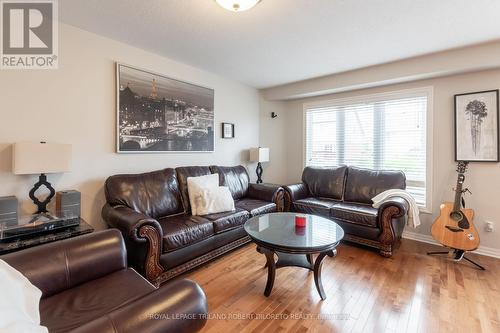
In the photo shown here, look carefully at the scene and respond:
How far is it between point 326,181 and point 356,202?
560 millimetres

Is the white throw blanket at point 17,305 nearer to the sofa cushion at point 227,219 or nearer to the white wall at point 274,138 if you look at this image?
the sofa cushion at point 227,219

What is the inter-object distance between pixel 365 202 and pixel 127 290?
3.20 m

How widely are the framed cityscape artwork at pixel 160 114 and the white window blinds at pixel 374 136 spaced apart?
2051mm

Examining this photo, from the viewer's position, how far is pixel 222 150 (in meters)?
3.99

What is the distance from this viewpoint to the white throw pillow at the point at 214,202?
2.80m

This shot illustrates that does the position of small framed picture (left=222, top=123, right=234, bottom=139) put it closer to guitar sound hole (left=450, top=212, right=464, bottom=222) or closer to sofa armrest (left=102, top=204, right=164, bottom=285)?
sofa armrest (left=102, top=204, right=164, bottom=285)

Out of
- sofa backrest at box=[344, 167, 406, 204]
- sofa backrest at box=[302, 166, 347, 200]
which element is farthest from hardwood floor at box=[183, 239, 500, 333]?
sofa backrest at box=[302, 166, 347, 200]

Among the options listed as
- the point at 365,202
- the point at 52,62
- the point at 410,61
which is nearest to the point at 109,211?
the point at 52,62

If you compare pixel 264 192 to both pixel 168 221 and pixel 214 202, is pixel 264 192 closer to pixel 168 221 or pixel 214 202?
pixel 214 202

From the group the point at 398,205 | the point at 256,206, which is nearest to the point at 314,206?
the point at 256,206

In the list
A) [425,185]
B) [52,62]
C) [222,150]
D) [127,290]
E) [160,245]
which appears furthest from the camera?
[222,150]

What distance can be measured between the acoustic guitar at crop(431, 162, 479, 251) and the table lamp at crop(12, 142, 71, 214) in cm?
396

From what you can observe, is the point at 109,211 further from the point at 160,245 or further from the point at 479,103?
the point at 479,103

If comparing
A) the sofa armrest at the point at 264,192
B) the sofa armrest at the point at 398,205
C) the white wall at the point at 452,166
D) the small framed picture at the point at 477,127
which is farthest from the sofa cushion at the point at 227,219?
the small framed picture at the point at 477,127
